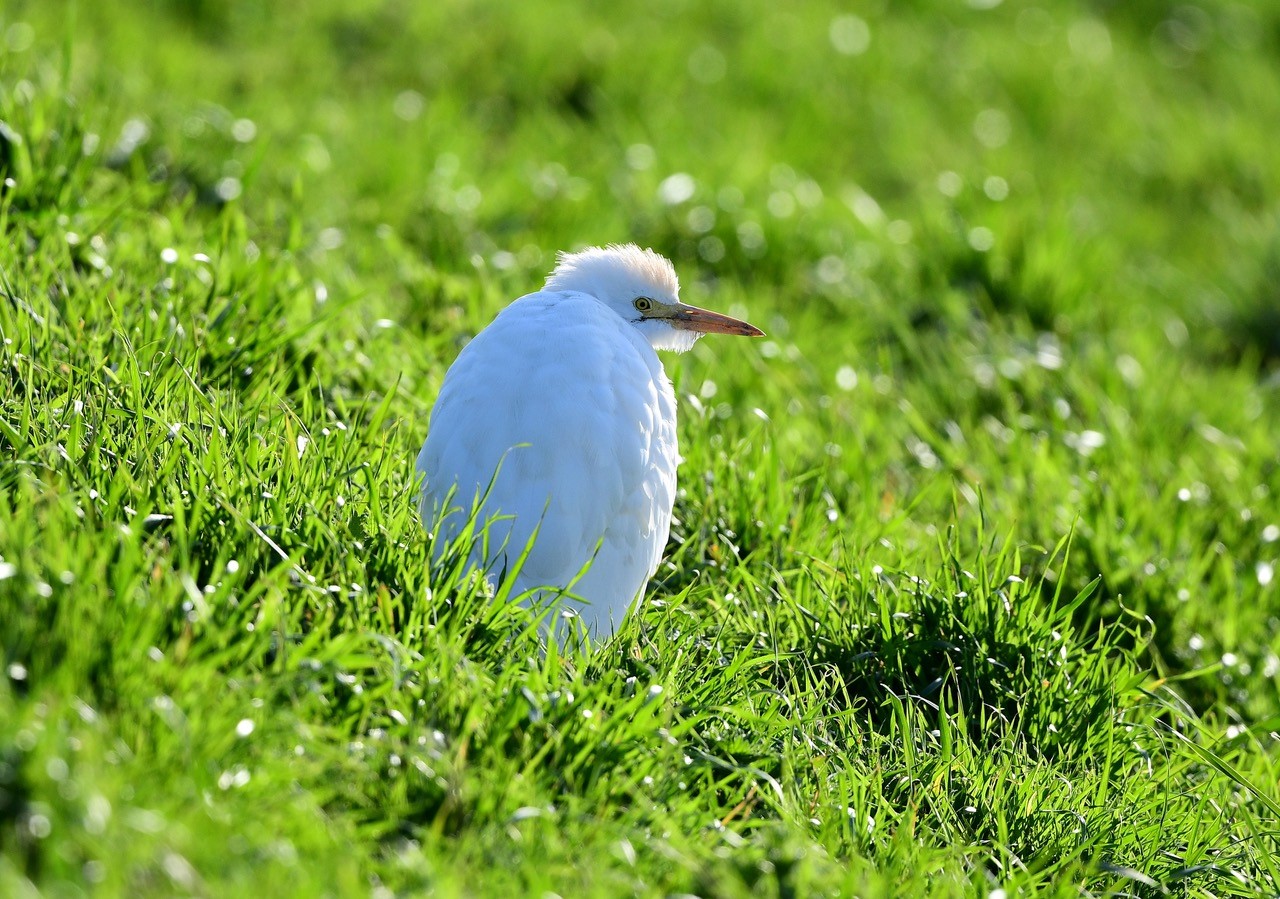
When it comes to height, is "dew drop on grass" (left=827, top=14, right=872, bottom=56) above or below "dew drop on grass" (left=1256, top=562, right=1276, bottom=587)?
above

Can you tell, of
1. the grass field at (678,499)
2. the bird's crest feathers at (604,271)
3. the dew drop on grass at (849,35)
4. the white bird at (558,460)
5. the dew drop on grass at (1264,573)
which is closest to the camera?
the grass field at (678,499)

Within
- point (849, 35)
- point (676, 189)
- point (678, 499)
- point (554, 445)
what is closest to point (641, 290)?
point (678, 499)

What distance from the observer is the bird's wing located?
3215 mm

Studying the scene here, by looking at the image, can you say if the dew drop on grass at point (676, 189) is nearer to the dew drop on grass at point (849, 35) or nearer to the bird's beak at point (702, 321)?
the bird's beak at point (702, 321)

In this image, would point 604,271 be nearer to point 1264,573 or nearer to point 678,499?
point 678,499

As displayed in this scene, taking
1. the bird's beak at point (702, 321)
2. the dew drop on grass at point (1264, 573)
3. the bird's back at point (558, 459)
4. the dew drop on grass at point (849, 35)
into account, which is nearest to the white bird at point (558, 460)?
the bird's back at point (558, 459)

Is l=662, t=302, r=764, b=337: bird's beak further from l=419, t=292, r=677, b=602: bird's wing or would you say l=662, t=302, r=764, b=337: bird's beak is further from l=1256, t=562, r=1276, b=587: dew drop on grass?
l=1256, t=562, r=1276, b=587: dew drop on grass

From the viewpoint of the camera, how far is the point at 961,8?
31.8 feet

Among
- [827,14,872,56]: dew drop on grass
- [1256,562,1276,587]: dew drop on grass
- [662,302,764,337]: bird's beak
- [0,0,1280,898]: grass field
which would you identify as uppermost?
[827,14,872,56]: dew drop on grass

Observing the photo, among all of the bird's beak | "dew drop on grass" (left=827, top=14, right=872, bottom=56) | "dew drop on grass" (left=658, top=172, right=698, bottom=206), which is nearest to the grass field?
"dew drop on grass" (left=658, top=172, right=698, bottom=206)

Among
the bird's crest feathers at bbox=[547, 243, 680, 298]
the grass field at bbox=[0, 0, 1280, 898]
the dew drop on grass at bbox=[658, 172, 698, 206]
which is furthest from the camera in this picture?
the dew drop on grass at bbox=[658, 172, 698, 206]

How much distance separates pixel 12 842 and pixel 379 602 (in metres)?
0.93

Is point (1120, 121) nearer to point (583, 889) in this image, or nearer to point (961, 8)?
point (961, 8)

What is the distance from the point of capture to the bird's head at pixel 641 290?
403 centimetres
